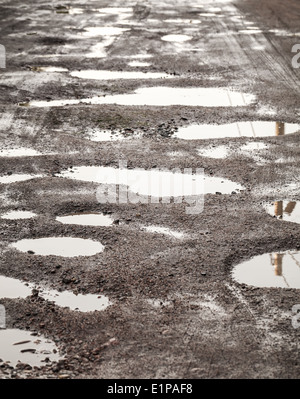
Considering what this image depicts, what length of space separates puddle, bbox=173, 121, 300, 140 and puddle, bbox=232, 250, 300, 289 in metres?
3.19

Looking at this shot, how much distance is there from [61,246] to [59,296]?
2.93ft

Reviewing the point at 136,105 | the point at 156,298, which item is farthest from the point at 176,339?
the point at 136,105

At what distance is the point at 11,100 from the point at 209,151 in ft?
11.1

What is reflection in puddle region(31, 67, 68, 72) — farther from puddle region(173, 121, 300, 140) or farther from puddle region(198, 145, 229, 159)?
puddle region(198, 145, 229, 159)

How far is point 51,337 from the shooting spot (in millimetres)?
5117

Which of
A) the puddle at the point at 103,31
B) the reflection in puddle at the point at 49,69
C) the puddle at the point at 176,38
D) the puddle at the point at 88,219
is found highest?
the reflection in puddle at the point at 49,69

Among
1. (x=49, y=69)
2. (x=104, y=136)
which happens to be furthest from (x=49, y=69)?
(x=104, y=136)

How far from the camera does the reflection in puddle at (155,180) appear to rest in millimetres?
7648

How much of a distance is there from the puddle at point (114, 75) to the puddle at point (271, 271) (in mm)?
6198

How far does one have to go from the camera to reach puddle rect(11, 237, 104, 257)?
20.8ft

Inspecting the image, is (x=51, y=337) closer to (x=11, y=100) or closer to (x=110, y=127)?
(x=110, y=127)

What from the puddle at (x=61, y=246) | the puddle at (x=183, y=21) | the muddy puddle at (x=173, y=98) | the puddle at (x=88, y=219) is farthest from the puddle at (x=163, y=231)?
the puddle at (x=183, y=21)

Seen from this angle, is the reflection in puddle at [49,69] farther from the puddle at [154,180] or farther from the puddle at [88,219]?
the puddle at [88,219]

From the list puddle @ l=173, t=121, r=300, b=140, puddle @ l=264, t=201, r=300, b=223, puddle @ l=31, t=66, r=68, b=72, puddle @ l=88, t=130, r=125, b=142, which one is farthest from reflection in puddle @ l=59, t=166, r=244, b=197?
puddle @ l=31, t=66, r=68, b=72
